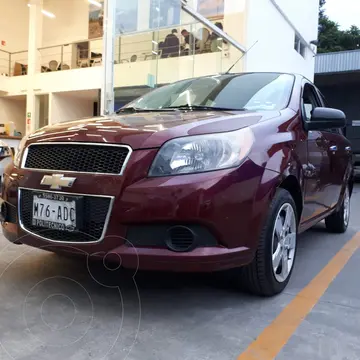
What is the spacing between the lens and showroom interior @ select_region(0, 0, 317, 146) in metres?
10.5

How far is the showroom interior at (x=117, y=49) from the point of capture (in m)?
10.5

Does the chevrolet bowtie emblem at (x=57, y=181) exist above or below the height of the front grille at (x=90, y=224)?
above

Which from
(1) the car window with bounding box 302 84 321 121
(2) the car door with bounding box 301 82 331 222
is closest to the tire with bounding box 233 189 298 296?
(2) the car door with bounding box 301 82 331 222

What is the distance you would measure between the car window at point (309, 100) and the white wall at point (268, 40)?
32.9 ft

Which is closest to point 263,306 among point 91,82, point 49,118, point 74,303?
point 74,303

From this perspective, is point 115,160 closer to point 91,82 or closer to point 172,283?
point 172,283

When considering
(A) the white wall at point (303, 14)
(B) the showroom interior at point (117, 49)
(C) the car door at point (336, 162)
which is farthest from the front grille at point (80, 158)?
(A) the white wall at point (303, 14)

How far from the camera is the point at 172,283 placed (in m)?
3.12

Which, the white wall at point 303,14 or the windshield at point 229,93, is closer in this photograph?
the windshield at point 229,93

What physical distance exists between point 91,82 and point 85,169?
491 inches

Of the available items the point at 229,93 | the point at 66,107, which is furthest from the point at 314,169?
the point at 66,107

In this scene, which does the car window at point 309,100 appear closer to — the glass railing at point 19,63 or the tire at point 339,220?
the tire at point 339,220

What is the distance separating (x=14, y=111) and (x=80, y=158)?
55.5 feet

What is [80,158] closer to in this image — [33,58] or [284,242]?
[284,242]
